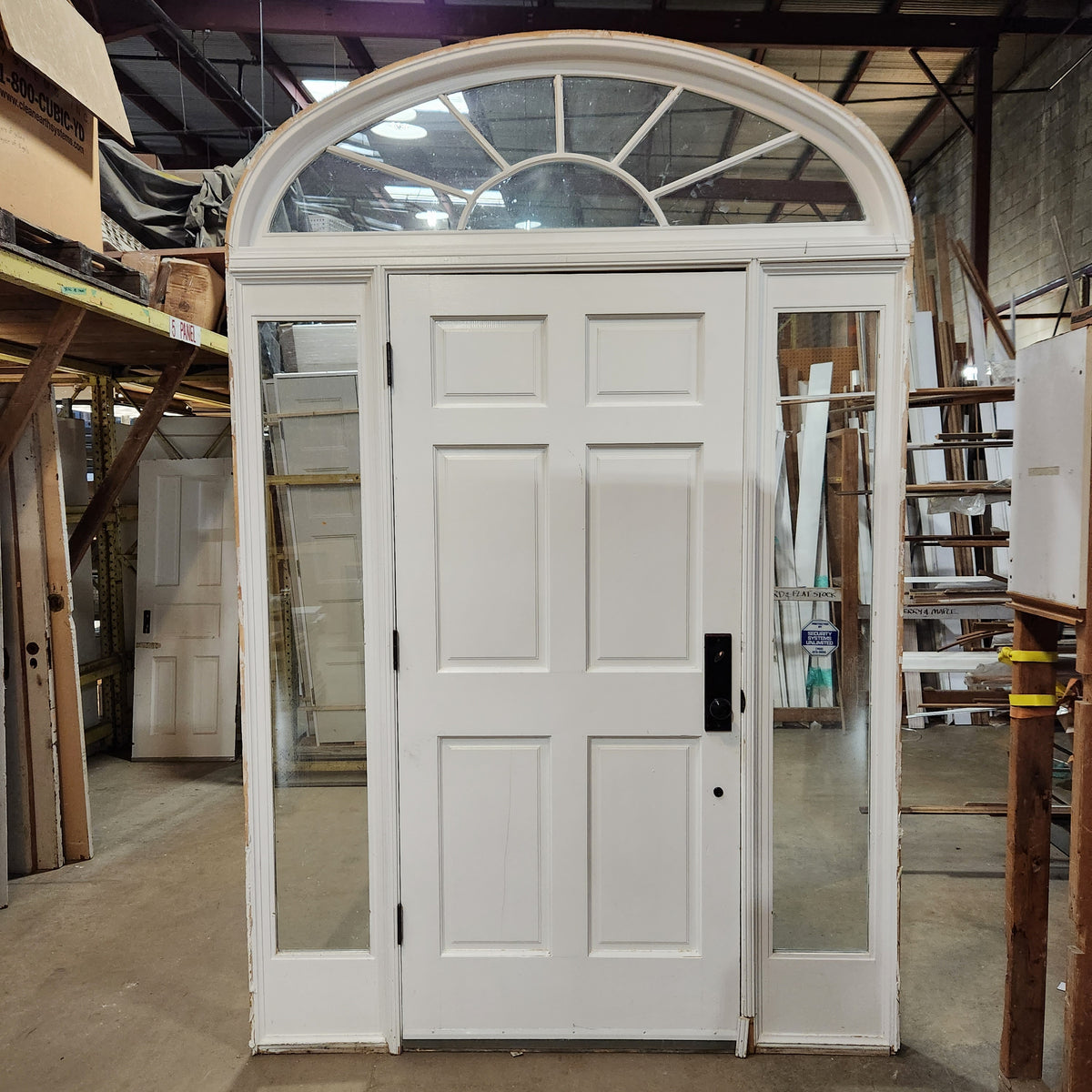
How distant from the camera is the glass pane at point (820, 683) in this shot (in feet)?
7.09

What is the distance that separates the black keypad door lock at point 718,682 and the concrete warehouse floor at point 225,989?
98cm

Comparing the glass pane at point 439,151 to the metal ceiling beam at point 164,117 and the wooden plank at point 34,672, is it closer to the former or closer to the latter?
the wooden plank at point 34,672

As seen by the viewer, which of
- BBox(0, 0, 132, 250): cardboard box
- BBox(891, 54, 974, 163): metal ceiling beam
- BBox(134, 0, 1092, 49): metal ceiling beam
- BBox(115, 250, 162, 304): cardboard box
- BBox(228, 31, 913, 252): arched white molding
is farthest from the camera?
BBox(891, 54, 974, 163): metal ceiling beam

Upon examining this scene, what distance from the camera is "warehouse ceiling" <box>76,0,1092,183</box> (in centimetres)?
487

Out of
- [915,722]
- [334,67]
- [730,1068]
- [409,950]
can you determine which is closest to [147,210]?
[334,67]

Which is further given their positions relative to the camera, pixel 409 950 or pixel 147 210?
pixel 147 210

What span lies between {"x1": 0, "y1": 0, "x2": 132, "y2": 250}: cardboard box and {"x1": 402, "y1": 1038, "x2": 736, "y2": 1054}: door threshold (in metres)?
2.98

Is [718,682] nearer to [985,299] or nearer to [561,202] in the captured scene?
[561,202]

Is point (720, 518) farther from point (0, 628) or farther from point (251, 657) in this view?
point (0, 628)

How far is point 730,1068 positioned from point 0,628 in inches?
128

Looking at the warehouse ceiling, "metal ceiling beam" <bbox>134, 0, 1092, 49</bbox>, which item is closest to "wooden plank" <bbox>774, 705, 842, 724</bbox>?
the warehouse ceiling

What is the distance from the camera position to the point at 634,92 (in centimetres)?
210

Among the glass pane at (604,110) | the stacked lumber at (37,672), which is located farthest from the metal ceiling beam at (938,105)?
the stacked lumber at (37,672)

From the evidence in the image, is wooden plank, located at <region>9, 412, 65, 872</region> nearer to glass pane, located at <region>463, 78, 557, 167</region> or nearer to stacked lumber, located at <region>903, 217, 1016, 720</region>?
glass pane, located at <region>463, 78, 557, 167</region>
